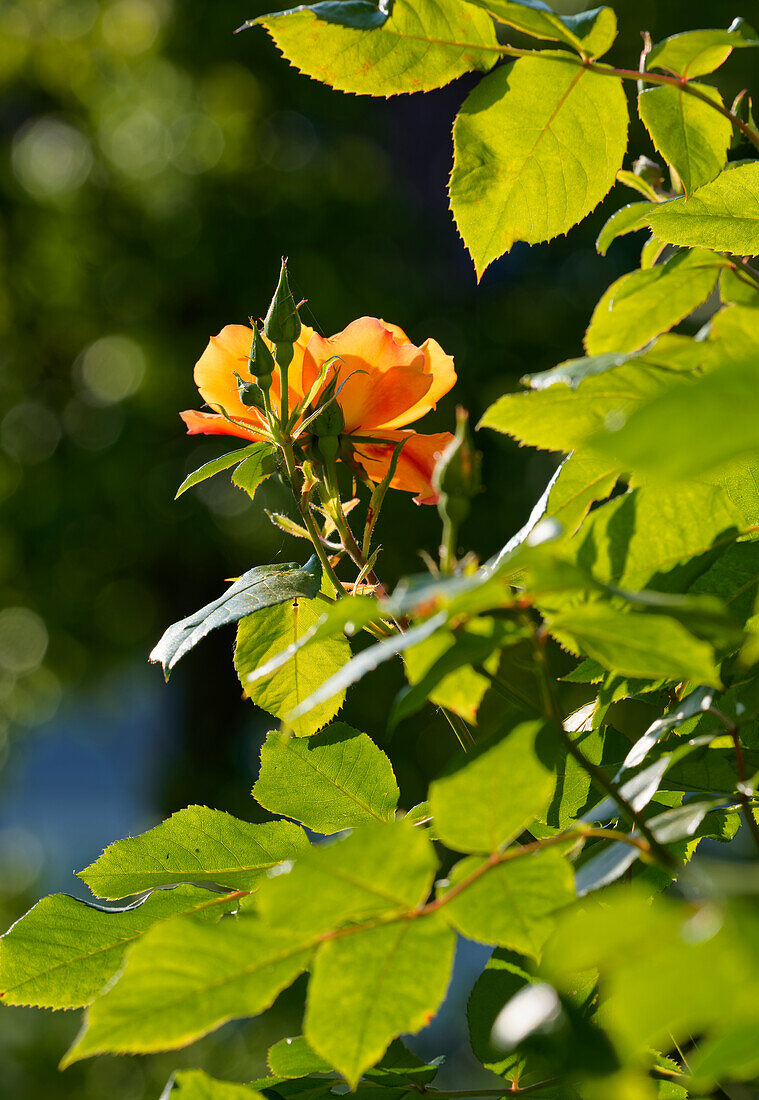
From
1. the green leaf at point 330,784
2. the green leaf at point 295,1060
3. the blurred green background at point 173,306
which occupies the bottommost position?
the blurred green background at point 173,306

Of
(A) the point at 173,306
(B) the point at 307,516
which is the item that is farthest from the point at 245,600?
(A) the point at 173,306

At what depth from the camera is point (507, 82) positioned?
400 millimetres

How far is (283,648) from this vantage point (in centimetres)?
44

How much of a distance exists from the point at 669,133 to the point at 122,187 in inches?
181

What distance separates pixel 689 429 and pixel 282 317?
0.30 metres

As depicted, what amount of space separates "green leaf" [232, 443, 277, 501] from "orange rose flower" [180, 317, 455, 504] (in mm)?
10

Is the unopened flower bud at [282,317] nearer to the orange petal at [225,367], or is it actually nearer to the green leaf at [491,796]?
the orange petal at [225,367]

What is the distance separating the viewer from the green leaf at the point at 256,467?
0.44 metres

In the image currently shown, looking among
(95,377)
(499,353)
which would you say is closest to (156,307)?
(95,377)

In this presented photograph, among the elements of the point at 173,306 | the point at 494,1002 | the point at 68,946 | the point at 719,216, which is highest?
the point at 719,216

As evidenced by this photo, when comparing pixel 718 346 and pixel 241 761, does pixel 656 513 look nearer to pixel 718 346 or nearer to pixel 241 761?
pixel 718 346

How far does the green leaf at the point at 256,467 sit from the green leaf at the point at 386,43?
0.50 ft

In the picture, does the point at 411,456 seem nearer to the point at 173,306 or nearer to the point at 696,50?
the point at 696,50

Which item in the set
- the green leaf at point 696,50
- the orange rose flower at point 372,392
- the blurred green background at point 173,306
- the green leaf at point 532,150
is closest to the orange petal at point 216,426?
the orange rose flower at point 372,392
